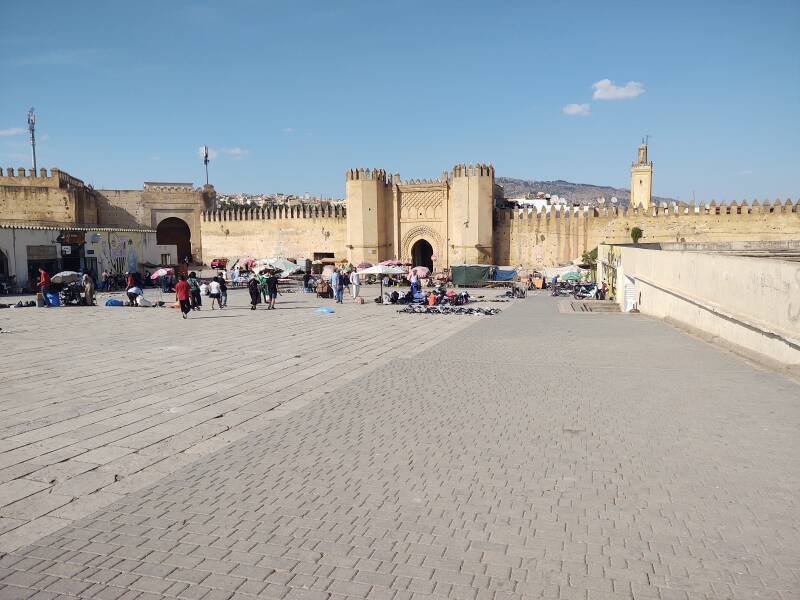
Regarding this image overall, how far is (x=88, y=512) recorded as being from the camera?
3762 millimetres

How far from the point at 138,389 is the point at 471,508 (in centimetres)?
472

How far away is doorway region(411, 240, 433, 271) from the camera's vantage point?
37141mm

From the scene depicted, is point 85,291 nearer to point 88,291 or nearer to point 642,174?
point 88,291

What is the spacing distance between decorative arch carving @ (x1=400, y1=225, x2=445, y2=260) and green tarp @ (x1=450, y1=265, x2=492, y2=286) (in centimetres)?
680

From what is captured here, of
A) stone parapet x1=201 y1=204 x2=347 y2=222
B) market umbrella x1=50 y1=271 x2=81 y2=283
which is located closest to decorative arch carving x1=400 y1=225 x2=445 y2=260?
stone parapet x1=201 y1=204 x2=347 y2=222

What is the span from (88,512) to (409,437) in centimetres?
241

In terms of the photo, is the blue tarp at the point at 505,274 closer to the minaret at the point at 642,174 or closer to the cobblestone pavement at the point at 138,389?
the cobblestone pavement at the point at 138,389

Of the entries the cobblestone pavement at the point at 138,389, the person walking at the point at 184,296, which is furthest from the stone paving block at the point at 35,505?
the person walking at the point at 184,296

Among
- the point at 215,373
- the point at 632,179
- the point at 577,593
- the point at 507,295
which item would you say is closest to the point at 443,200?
the point at 507,295

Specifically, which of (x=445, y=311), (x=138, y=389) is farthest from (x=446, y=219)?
(x=138, y=389)

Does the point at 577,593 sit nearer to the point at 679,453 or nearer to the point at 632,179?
the point at 679,453

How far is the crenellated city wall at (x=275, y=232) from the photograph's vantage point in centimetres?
3897

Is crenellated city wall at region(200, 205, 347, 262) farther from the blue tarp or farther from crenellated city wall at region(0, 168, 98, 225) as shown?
the blue tarp

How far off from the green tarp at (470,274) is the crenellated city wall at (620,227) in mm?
7042
